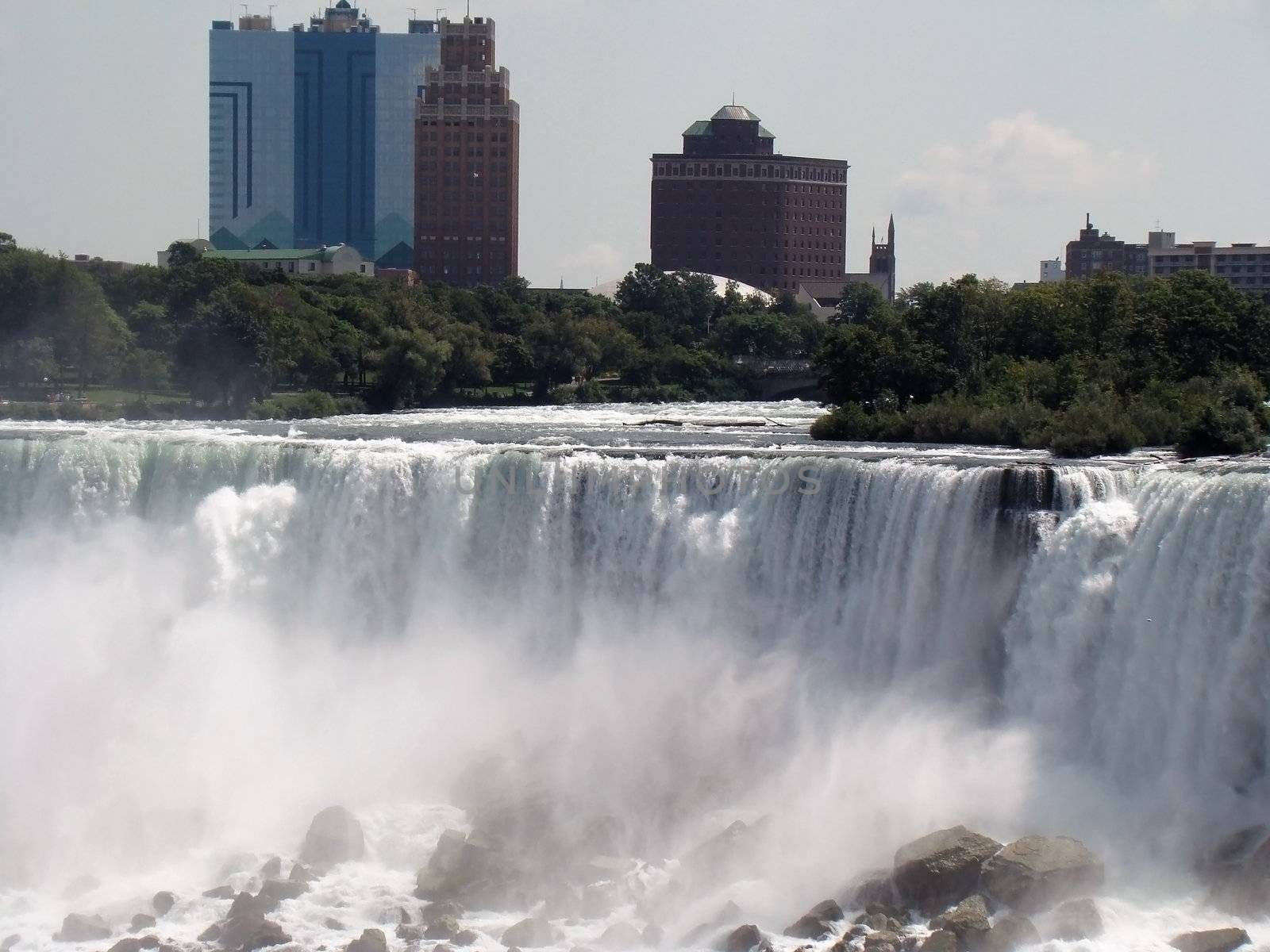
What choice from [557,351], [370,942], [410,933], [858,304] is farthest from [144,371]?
[858,304]

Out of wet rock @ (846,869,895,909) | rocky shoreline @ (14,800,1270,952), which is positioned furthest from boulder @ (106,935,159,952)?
wet rock @ (846,869,895,909)

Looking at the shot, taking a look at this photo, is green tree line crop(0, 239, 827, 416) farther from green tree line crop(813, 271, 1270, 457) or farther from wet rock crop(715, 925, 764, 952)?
wet rock crop(715, 925, 764, 952)

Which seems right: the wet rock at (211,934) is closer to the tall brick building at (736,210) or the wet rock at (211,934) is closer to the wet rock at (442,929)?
the wet rock at (442,929)

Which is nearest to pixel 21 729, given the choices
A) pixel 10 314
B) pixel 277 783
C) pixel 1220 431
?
pixel 277 783

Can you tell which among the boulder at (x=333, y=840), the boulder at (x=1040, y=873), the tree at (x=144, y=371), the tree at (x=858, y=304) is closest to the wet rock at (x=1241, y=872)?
the boulder at (x=1040, y=873)

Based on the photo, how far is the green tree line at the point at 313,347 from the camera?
191 ft

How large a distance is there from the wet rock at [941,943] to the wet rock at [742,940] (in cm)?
192

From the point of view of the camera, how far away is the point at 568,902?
21.9 metres

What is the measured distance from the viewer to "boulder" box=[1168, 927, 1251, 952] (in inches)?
744

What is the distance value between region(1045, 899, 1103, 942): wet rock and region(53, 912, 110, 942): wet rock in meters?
10.9

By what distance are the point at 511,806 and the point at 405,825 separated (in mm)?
1653

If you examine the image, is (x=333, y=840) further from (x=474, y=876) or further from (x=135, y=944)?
(x=135, y=944)

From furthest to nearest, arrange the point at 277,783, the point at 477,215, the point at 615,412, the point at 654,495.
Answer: the point at 477,215
the point at 615,412
the point at 654,495
the point at 277,783

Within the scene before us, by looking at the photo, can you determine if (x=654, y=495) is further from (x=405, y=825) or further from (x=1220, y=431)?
(x=1220, y=431)
